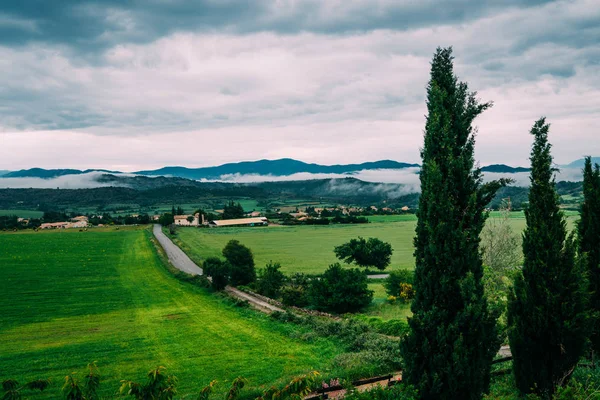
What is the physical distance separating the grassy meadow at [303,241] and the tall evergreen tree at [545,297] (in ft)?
133

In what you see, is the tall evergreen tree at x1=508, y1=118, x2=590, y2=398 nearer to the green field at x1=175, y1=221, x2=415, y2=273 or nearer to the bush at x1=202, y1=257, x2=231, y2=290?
the bush at x1=202, y1=257, x2=231, y2=290

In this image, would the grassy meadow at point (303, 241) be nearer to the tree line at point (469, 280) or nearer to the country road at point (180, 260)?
the country road at point (180, 260)

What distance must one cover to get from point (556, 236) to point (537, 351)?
403 centimetres

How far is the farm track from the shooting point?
131ft

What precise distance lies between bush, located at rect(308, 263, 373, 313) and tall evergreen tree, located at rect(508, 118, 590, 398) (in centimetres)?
2361

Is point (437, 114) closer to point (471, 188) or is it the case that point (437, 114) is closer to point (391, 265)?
point (471, 188)

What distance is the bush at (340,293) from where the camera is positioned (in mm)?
38562

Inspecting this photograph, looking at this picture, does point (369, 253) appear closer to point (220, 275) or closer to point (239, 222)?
point (220, 275)

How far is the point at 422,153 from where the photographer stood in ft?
44.9

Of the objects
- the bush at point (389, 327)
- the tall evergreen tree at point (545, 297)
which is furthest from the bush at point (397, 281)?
the tall evergreen tree at point (545, 297)

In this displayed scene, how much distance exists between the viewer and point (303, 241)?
312ft

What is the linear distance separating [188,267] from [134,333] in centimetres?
3277

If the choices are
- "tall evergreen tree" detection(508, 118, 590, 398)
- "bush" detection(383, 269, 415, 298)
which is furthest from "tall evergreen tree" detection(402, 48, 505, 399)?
"bush" detection(383, 269, 415, 298)

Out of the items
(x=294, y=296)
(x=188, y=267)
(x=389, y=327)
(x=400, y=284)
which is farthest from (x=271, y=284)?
(x=188, y=267)
